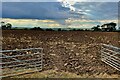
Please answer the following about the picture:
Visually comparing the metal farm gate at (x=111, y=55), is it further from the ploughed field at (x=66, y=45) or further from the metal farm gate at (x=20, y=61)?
the metal farm gate at (x=20, y=61)

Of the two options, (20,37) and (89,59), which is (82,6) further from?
(20,37)

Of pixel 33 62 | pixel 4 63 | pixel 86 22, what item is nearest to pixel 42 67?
pixel 33 62

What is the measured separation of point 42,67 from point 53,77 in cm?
53

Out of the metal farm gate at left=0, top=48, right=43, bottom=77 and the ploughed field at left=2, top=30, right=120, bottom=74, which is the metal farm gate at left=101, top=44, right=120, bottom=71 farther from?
the metal farm gate at left=0, top=48, right=43, bottom=77

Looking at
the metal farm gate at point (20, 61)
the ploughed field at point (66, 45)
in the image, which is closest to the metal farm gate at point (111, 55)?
the ploughed field at point (66, 45)

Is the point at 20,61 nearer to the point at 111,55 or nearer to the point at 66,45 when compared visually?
the point at 66,45

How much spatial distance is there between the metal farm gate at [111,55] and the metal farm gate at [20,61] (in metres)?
1.42

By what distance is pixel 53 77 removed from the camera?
16.6ft

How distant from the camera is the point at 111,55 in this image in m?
5.67

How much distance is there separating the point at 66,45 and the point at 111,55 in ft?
3.38

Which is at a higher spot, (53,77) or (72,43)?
(72,43)

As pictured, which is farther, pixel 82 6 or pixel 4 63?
pixel 82 6

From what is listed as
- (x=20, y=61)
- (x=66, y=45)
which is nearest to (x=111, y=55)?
(x=66, y=45)

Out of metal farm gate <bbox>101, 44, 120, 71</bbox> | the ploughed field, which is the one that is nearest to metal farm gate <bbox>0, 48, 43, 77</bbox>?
the ploughed field
